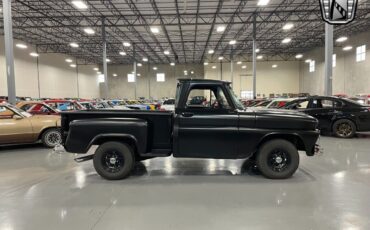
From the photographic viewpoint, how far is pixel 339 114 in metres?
10.3

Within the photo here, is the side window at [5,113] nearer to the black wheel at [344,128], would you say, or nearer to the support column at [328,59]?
the black wheel at [344,128]

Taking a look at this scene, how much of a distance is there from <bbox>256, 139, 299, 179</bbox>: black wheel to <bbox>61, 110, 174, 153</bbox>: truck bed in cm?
184

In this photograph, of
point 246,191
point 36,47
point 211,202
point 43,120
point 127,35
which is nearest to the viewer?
point 211,202

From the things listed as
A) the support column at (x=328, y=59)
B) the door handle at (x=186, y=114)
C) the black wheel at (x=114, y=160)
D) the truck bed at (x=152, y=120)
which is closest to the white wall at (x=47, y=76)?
the truck bed at (x=152, y=120)

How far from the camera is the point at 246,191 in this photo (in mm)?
4750

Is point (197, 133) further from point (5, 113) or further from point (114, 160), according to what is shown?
point (5, 113)

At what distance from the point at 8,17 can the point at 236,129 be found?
10738 mm

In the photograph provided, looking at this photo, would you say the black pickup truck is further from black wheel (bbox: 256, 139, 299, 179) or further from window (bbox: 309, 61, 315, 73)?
window (bbox: 309, 61, 315, 73)

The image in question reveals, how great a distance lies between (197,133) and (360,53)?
28.3 meters

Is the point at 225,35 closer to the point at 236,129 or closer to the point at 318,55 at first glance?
the point at 318,55

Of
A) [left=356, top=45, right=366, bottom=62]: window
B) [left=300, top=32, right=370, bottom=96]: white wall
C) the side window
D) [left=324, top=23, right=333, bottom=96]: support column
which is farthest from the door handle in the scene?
[left=356, top=45, right=366, bottom=62]: window

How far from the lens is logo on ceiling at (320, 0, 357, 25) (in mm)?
5367

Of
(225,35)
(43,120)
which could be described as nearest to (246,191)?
(43,120)

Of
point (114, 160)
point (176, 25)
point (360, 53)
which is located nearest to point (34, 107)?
point (114, 160)
